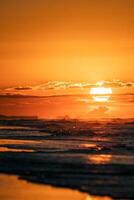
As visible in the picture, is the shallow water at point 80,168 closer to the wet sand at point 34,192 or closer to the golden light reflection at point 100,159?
the golden light reflection at point 100,159

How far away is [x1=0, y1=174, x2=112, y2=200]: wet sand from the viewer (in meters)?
22.9

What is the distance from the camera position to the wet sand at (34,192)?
22.9 m

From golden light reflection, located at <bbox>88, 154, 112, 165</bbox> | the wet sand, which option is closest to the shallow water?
golden light reflection, located at <bbox>88, 154, 112, 165</bbox>

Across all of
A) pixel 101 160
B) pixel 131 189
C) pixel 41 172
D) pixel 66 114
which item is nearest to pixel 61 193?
pixel 131 189

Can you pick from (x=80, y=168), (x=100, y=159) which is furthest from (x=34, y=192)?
(x=100, y=159)

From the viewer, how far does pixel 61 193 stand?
78.3ft

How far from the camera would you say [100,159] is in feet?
117

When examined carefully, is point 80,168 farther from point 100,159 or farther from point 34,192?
point 34,192

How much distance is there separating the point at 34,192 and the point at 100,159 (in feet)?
39.8

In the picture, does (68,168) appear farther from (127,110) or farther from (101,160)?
(127,110)

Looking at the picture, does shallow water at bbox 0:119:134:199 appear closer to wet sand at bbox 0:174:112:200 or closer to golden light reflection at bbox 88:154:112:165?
golden light reflection at bbox 88:154:112:165

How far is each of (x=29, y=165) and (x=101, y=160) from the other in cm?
490

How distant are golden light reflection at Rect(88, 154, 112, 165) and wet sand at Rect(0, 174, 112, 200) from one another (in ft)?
27.7

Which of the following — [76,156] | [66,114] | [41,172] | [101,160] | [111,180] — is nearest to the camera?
[111,180]
